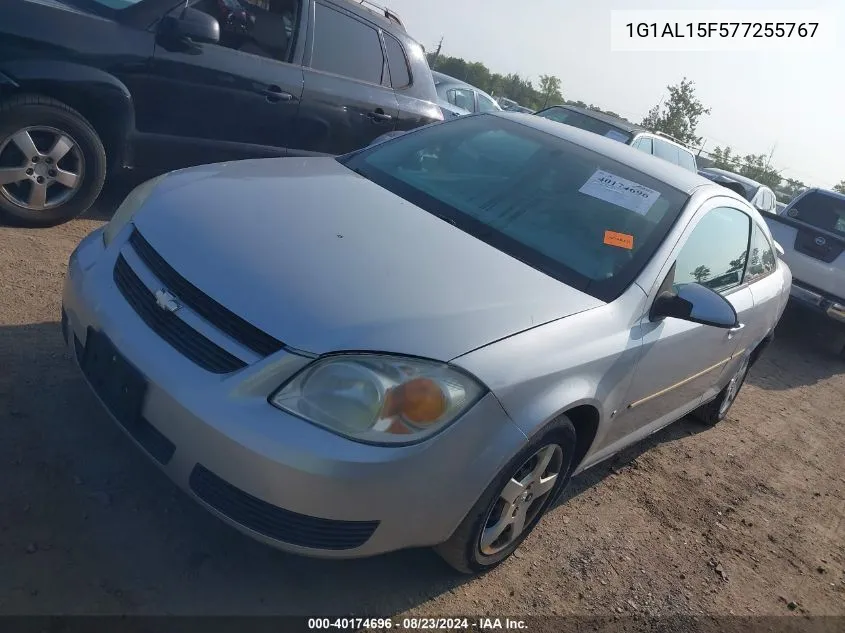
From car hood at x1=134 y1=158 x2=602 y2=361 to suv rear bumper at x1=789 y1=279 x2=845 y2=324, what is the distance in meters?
6.05

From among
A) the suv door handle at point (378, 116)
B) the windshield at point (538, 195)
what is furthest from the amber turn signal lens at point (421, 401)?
the suv door handle at point (378, 116)

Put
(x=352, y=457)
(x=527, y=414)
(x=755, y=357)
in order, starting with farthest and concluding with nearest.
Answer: (x=755, y=357), (x=527, y=414), (x=352, y=457)

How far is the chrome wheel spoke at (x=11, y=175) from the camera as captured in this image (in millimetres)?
4223

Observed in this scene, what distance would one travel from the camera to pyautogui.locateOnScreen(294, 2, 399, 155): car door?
5.59m

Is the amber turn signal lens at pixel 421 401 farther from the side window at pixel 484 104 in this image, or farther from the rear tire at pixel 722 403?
the side window at pixel 484 104

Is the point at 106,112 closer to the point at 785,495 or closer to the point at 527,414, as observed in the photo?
the point at 527,414

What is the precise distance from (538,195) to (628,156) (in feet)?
2.29

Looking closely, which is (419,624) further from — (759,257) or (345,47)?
(345,47)

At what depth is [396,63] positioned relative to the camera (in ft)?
20.4

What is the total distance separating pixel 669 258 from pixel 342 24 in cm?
360

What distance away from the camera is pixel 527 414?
2.45 m

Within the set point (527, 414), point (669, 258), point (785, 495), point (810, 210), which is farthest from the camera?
point (810, 210)

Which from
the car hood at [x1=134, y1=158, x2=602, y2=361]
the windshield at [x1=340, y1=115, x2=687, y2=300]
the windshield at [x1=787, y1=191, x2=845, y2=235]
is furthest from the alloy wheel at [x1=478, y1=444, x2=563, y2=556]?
the windshield at [x1=787, y1=191, x2=845, y2=235]

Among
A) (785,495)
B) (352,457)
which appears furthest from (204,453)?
(785,495)
